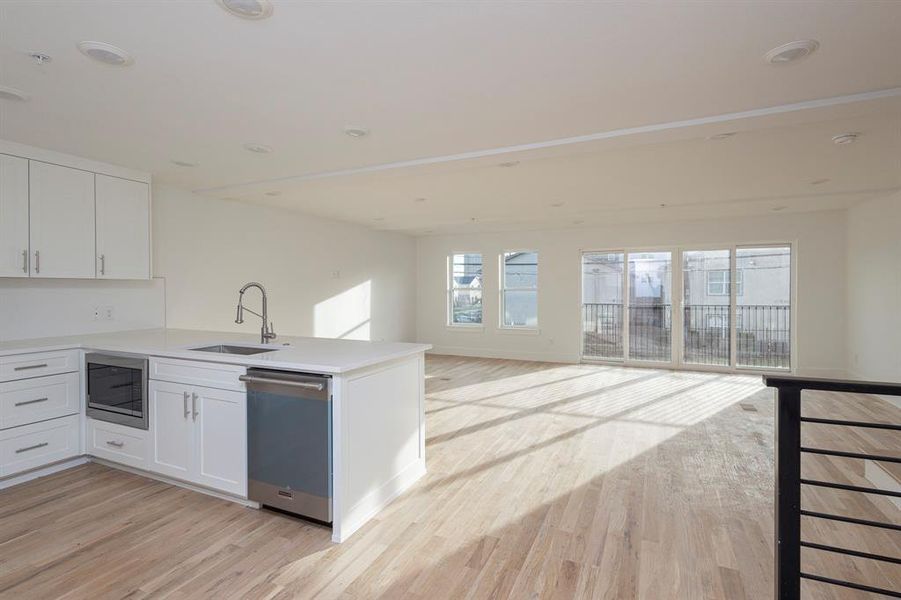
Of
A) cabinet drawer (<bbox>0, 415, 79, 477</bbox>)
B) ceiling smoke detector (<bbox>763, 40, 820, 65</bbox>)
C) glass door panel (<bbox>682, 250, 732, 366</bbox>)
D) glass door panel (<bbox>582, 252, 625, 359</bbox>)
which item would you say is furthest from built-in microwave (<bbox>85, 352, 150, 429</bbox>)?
glass door panel (<bbox>682, 250, 732, 366</bbox>)

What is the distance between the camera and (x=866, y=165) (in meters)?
3.90

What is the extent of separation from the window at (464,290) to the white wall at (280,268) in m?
0.86

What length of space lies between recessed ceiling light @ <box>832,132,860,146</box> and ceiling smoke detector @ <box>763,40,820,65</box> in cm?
160

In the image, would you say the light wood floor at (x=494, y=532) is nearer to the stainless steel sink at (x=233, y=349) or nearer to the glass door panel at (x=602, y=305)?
the stainless steel sink at (x=233, y=349)

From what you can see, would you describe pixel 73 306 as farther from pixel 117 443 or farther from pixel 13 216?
pixel 117 443

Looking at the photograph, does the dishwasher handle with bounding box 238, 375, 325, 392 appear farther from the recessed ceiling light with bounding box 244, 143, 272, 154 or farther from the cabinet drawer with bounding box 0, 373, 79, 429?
the recessed ceiling light with bounding box 244, 143, 272, 154

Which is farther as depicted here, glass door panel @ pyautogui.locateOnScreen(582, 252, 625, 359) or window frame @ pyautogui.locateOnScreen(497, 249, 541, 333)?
window frame @ pyautogui.locateOnScreen(497, 249, 541, 333)

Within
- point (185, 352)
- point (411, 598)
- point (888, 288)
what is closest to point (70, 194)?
point (185, 352)

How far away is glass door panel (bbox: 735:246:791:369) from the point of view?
6.62 metres

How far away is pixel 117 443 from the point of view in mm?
3102

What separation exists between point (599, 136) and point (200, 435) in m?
3.25

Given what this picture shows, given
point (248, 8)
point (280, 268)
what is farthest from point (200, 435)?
point (280, 268)

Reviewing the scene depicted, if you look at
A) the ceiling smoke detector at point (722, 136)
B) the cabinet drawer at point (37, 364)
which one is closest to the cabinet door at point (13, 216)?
the cabinet drawer at point (37, 364)

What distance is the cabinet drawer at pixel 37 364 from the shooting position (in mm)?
2859
